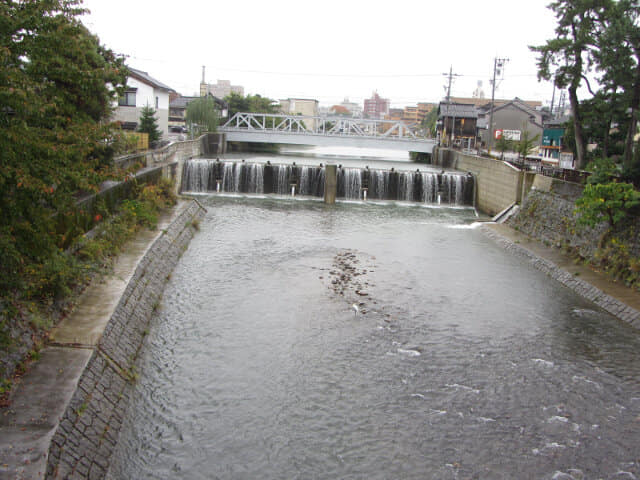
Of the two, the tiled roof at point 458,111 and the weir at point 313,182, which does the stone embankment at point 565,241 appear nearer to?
the weir at point 313,182

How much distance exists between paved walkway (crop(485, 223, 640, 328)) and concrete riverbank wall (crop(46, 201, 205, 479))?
1303cm

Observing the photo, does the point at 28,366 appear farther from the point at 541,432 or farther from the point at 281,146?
the point at 281,146

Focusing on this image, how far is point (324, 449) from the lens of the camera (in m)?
9.05

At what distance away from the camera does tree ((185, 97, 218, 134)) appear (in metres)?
55.4

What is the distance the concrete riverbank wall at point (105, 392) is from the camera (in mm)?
7301

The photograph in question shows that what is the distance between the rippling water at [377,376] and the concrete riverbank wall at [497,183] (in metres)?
9.92

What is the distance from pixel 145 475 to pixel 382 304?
9280mm

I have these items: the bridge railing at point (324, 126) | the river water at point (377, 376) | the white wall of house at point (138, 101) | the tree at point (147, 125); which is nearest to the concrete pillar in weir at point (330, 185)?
the tree at point (147, 125)

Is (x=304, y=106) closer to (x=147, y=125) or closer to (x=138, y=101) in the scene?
(x=138, y=101)

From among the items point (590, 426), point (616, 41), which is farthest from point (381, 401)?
point (616, 41)

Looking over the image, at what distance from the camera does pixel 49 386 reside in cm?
823

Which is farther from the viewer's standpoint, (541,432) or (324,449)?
(541,432)

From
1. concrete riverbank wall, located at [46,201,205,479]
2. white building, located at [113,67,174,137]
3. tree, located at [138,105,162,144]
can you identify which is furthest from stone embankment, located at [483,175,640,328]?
white building, located at [113,67,174,137]

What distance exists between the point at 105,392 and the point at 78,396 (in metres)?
1.06
